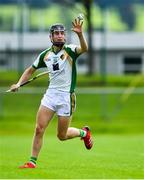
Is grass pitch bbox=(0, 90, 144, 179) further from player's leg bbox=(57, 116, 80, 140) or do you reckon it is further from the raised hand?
the raised hand

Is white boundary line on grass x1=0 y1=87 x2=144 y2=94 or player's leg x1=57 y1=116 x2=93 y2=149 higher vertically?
player's leg x1=57 y1=116 x2=93 y2=149

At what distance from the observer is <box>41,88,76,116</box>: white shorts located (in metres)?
14.2

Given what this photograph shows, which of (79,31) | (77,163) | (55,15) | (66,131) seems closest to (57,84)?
(66,131)

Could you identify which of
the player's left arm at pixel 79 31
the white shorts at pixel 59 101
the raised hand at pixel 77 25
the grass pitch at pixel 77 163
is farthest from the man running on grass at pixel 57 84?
the grass pitch at pixel 77 163

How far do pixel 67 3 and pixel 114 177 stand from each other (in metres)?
29.8

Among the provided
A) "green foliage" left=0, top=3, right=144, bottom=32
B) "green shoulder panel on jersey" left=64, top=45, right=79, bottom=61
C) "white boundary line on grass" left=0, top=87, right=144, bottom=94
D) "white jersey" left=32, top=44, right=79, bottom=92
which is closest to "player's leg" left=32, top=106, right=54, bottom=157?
"white jersey" left=32, top=44, right=79, bottom=92

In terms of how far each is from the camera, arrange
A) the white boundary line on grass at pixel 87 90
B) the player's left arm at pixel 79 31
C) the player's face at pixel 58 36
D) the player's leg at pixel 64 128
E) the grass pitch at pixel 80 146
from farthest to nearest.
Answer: the white boundary line on grass at pixel 87 90
the player's leg at pixel 64 128
the player's face at pixel 58 36
the player's left arm at pixel 79 31
the grass pitch at pixel 80 146

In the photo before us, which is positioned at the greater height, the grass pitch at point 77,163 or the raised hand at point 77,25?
the raised hand at point 77,25

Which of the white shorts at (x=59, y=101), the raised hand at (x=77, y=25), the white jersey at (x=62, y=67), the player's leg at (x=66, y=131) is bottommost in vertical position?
the player's leg at (x=66, y=131)

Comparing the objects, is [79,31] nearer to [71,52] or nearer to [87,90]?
[71,52]

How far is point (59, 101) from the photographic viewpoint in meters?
14.3

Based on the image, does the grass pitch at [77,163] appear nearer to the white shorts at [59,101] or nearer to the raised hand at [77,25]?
the white shorts at [59,101]

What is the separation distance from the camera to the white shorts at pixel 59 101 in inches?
559

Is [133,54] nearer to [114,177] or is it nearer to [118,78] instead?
[118,78]
